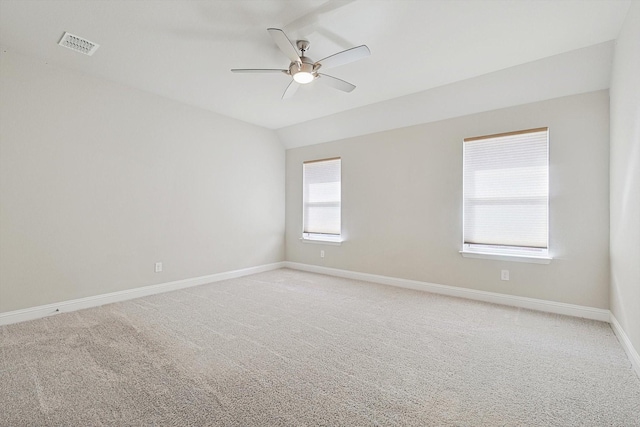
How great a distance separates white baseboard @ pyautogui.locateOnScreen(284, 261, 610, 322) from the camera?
10.3ft

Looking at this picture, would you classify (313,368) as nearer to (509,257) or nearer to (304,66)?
(304,66)

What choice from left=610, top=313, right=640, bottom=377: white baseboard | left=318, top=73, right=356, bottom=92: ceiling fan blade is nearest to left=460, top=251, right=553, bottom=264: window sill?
left=610, top=313, right=640, bottom=377: white baseboard

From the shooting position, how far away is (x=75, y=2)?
2232 mm

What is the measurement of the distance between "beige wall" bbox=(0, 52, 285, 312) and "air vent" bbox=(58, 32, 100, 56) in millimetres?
631

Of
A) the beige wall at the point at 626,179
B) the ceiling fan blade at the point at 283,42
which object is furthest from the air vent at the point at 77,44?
the beige wall at the point at 626,179

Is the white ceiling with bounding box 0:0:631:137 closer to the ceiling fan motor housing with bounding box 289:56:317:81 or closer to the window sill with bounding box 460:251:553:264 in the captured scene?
the ceiling fan motor housing with bounding box 289:56:317:81

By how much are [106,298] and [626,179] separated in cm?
534

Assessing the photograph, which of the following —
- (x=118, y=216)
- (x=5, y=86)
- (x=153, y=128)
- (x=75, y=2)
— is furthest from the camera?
(x=153, y=128)

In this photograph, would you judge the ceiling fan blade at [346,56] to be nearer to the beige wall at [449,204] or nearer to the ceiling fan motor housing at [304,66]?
the ceiling fan motor housing at [304,66]

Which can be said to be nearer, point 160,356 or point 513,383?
point 513,383

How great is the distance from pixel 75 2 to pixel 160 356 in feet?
9.05

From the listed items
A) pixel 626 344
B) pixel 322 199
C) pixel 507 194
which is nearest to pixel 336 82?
pixel 507 194

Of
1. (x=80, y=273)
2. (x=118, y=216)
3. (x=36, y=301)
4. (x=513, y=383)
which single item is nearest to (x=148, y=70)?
(x=118, y=216)

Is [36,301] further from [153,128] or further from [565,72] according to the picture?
[565,72]
